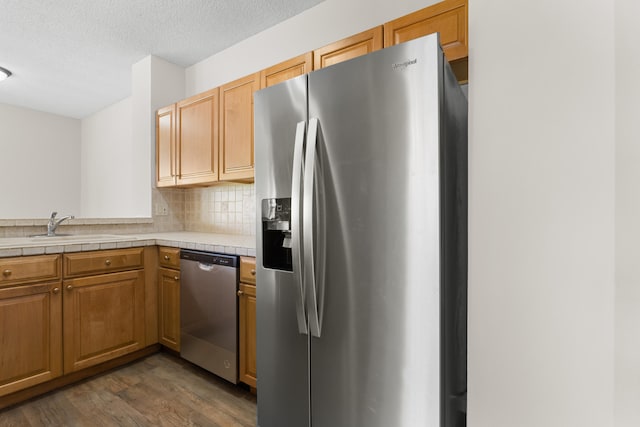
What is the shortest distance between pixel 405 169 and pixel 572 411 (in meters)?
0.78

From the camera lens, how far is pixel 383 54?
1.08 metres

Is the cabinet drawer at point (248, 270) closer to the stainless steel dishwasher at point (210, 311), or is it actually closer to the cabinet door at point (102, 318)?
the stainless steel dishwasher at point (210, 311)

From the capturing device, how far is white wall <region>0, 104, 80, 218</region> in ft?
14.1

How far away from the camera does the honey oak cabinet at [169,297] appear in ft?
7.66

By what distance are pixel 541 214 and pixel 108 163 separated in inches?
202

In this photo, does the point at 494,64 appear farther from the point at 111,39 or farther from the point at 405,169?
the point at 111,39

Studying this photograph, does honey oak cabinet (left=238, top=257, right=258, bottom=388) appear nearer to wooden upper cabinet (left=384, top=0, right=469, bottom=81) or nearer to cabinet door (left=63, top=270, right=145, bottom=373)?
cabinet door (left=63, top=270, right=145, bottom=373)

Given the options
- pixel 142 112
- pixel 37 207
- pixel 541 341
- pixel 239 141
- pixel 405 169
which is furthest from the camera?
pixel 37 207

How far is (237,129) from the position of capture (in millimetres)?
2406

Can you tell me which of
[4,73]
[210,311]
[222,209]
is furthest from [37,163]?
[210,311]

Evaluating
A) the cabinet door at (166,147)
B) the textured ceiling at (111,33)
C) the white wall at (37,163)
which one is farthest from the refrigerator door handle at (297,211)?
the white wall at (37,163)

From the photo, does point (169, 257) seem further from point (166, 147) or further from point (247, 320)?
point (166, 147)

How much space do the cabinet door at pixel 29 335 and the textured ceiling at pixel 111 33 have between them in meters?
1.94

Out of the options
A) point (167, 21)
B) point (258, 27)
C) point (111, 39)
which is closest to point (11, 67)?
point (111, 39)
